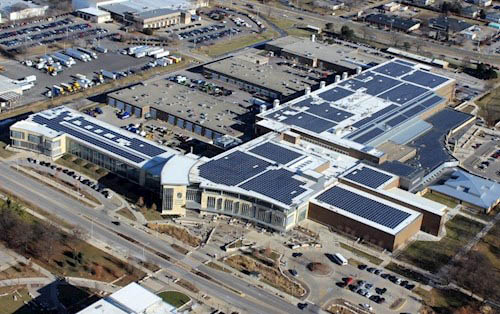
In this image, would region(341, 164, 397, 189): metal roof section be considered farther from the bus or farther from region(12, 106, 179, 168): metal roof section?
region(12, 106, 179, 168): metal roof section

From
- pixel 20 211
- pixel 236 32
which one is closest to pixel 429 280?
pixel 20 211

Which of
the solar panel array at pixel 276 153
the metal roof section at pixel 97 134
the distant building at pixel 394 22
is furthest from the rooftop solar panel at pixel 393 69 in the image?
the metal roof section at pixel 97 134

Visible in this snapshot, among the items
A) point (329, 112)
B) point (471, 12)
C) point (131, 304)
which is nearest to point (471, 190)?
point (329, 112)

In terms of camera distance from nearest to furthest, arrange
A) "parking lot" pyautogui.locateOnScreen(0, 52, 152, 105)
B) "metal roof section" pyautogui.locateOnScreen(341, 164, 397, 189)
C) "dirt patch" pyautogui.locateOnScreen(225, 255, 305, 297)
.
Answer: "dirt patch" pyautogui.locateOnScreen(225, 255, 305, 297) < "metal roof section" pyautogui.locateOnScreen(341, 164, 397, 189) < "parking lot" pyautogui.locateOnScreen(0, 52, 152, 105)

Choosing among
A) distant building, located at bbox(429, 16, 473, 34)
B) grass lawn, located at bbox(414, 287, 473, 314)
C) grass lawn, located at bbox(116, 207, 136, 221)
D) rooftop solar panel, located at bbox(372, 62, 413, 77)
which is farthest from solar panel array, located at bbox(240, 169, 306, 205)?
distant building, located at bbox(429, 16, 473, 34)

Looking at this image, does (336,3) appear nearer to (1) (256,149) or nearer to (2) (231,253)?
(1) (256,149)

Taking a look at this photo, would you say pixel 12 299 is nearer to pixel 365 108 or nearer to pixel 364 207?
pixel 364 207
